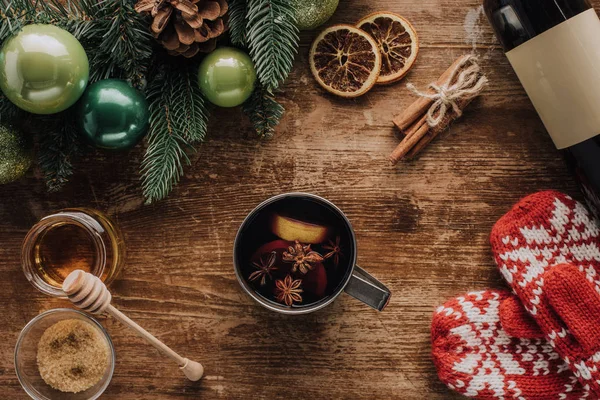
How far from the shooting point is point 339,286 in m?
0.92

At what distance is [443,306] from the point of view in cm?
100

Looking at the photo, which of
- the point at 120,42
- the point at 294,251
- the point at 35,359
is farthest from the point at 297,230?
the point at 35,359

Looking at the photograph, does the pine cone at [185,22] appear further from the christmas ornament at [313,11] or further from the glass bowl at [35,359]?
the glass bowl at [35,359]

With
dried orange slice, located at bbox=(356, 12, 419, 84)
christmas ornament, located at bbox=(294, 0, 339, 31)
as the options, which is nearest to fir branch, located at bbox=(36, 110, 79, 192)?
christmas ornament, located at bbox=(294, 0, 339, 31)

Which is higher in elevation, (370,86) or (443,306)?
(370,86)

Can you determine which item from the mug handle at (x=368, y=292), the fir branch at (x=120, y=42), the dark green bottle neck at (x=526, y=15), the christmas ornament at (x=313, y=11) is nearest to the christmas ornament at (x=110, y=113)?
the fir branch at (x=120, y=42)

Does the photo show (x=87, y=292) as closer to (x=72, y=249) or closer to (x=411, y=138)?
(x=72, y=249)

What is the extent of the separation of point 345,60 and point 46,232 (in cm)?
60

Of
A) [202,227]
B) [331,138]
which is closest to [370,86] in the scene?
[331,138]

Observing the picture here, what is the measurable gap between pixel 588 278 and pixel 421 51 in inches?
19.3

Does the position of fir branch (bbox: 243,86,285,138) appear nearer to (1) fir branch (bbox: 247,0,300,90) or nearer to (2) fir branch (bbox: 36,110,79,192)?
(1) fir branch (bbox: 247,0,300,90)

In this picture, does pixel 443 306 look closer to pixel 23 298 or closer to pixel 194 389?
pixel 194 389

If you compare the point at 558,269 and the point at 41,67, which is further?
the point at 558,269

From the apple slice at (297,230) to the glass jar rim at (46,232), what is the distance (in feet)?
1.00
